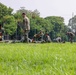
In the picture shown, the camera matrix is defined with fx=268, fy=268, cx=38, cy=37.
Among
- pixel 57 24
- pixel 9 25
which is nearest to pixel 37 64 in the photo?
pixel 9 25

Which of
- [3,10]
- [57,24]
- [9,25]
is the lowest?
[9,25]

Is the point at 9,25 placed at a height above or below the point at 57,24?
below

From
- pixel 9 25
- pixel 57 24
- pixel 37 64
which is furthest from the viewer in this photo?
pixel 57 24

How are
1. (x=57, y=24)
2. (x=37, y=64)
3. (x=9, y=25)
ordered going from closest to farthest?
(x=37, y=64) < (x=9, y=25) < (x=57, y=24)

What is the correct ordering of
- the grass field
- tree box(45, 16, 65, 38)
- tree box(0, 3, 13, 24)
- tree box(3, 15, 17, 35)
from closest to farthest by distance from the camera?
the grass field → tree box(3, 15, 17, 35) → tree box(0, 3, 13, 24) → tree box(45, 16, 65, 38)

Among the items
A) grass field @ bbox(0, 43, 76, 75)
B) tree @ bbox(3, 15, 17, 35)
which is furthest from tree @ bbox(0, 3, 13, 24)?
grass field @ bbox(0, 43, 76, 75)

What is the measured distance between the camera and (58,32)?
354 ft

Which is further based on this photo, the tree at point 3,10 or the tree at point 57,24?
the tree at point 57,24

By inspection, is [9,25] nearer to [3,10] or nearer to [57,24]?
[3,10]

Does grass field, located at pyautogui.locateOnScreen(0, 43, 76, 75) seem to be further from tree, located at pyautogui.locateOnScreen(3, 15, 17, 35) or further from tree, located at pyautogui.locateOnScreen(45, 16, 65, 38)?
tree, located at pyautogui.locateOnScreen(45, 16, 65, 38)

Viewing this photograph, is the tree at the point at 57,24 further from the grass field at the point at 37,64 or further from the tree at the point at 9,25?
the grass field at the point at 37,64

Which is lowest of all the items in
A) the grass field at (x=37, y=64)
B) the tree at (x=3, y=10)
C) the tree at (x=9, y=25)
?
the grass field at (x=37, y=64)

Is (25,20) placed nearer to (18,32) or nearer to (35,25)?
(18,32)

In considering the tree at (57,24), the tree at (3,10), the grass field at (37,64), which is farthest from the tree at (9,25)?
the grass field at (37,64)
